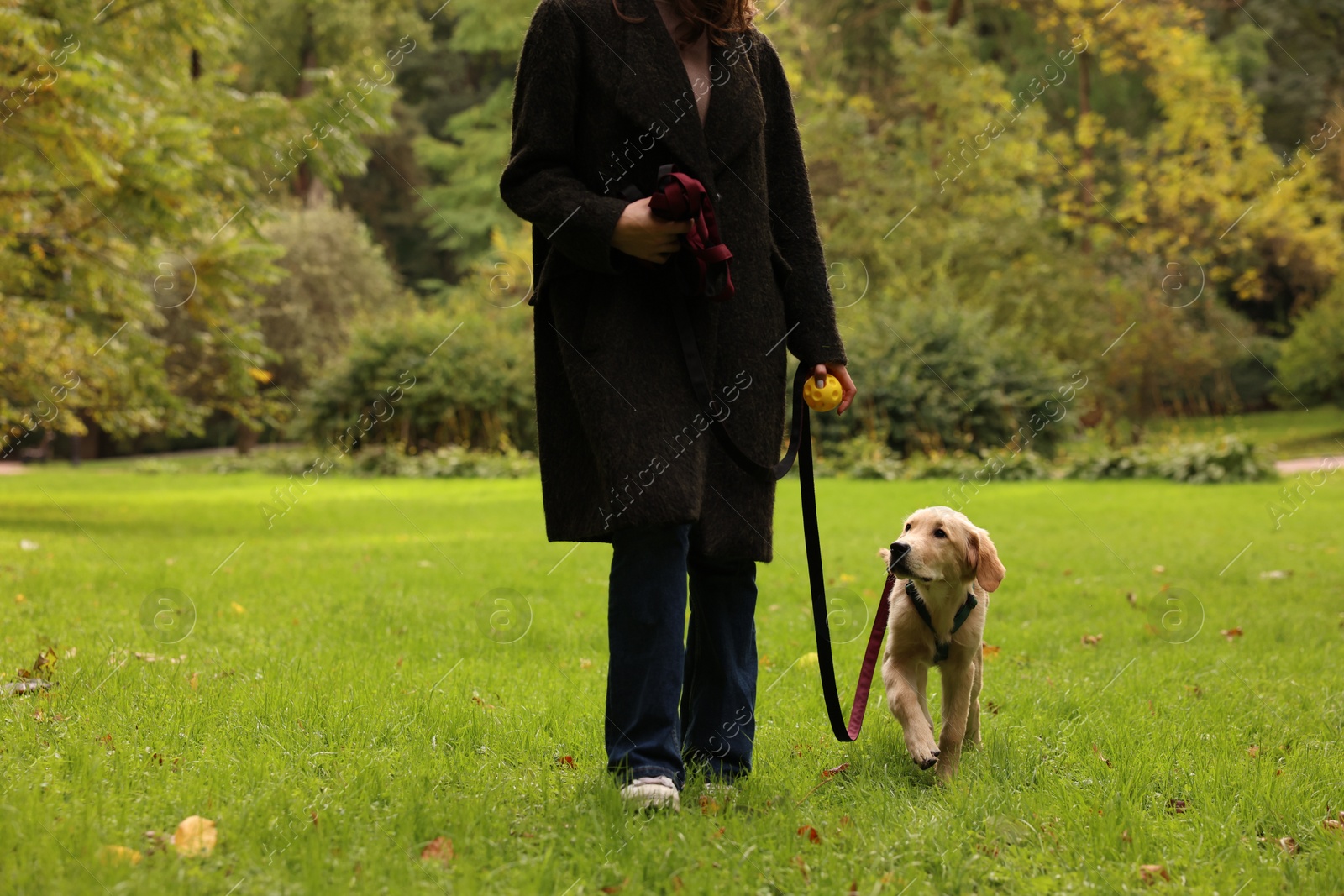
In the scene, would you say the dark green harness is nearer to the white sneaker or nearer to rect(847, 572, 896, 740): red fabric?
rect(847, 572, 896, 740): red fabric

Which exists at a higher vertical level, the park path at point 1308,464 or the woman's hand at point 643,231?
the woman's hand at point 643,231

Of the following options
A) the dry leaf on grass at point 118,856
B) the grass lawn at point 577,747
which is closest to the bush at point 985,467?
the grass lawn at point 577,747

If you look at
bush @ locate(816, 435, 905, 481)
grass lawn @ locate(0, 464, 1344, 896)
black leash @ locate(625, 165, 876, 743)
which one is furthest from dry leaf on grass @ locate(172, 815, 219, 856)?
bush @ locate(816, 435, 905, 481)

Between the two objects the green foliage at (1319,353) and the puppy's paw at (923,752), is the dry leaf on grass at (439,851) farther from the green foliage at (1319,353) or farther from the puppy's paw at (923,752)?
the green foliage at (1319,353)

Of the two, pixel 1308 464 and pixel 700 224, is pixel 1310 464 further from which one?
pixel 700 224

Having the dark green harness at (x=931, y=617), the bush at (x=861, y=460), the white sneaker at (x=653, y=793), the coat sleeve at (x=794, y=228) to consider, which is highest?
the coat sleeve at (x=794, y=228)

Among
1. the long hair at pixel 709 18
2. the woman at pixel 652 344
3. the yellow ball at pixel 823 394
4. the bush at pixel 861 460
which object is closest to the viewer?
the woman at pixel 652 344

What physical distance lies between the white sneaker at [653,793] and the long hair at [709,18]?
183 centimetres

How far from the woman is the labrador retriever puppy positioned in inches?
17.1

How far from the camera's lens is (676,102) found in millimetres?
2672

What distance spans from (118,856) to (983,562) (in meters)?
2.22

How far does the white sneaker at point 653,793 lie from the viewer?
253cm

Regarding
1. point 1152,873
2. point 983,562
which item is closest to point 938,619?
point 983,562

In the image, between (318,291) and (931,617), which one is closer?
(931,617)
